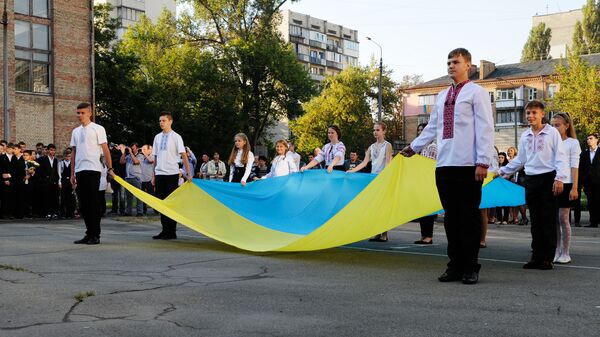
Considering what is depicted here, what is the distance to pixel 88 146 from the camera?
1115 cm

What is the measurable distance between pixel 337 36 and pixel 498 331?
13125cm

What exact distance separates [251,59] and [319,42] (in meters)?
79.5

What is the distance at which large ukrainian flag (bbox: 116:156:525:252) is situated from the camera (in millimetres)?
8906

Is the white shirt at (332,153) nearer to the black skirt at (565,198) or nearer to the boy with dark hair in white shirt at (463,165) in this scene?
the black skirt at (565,198)

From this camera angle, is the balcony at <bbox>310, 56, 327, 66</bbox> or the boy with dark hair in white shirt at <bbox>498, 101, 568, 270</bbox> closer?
the boy with dark hair in white shirt at <bbox>498, 101, 568, 270</bbox>

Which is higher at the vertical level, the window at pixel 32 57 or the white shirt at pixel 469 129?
the window at pixel 32 57

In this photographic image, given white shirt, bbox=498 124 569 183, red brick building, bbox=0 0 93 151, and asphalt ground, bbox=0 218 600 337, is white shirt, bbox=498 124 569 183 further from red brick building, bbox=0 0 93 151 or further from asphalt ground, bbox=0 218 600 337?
red brick building, bbox=0 0 93 151

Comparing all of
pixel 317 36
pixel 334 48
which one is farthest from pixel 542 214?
pixel 334 48

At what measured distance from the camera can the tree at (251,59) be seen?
51062 mm

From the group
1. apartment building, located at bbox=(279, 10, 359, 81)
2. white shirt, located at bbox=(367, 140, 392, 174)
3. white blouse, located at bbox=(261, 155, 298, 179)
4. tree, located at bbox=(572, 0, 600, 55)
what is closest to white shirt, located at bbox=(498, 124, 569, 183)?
white shirt, located at bbox=(367, 140, 392, 174)

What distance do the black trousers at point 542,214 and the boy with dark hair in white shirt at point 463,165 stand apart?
155 centimetres

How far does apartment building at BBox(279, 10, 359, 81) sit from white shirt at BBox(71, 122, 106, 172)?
108m

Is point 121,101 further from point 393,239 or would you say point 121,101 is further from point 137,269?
point 137,269

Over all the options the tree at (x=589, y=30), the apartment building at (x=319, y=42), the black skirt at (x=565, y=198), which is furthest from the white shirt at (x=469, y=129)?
the apartment building at (x=319, y=42)
